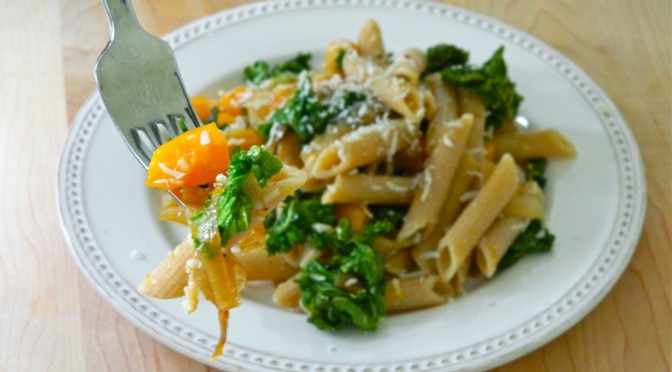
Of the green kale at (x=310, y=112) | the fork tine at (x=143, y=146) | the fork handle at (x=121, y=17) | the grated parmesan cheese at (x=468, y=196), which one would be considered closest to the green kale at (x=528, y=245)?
the grated parmesan cheese at (x=468, y=196)

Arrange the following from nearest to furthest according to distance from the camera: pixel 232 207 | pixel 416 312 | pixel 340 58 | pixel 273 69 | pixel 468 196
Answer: pixel 232 207 → pixel 416 312 → pixel 468 196 → pixel 340 58 → pixel 273 69

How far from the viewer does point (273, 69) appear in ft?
10.4

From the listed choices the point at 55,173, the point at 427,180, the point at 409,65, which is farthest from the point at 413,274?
the point at 55,173

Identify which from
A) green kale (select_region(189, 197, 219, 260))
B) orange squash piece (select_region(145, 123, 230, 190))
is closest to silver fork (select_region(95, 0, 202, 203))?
orange squash piece (select_region(145, 123, 230, 190))

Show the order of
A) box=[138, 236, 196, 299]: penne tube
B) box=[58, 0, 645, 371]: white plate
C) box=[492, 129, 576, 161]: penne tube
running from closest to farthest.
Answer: box=[138, 236, 196, 299]: penne tube, box=[58, 0, 645, 371]: white plate, box=[492, 129, 576, 161]: penne tube

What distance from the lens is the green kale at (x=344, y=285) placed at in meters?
2.39

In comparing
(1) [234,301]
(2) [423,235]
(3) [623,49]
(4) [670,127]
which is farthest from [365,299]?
(3) [623,49]

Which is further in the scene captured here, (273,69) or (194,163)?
(273,69)

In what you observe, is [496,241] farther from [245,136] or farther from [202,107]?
[202,107]

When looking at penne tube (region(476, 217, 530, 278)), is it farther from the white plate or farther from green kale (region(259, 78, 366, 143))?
green kale (region(259, 78, 366, 143))

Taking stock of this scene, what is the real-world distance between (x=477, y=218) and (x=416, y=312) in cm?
33

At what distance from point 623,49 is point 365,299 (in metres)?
1.57

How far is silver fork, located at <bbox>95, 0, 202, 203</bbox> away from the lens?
2.09 m

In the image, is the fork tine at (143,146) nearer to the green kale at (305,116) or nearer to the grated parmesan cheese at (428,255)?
the green kale at (305,116)
